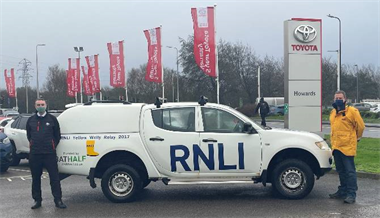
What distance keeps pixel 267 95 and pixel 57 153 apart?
185ft

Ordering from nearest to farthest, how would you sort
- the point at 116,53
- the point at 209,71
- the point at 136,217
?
the point at 136,217
the point at 209,71
the point at 116,53

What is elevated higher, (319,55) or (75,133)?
(319,55)

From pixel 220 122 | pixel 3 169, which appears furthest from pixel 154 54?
pixel 220 122

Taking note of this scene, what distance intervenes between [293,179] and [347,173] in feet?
3.09

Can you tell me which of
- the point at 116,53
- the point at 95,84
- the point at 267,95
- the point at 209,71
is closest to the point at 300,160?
the point at 209,71

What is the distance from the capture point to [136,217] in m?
6.97

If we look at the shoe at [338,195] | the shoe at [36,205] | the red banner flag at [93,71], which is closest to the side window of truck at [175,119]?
the shoe at [36,205]

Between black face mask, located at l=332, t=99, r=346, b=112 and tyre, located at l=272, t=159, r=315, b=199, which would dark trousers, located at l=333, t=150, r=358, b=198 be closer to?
tyre, located at l=272, t=159, r=315, b=199

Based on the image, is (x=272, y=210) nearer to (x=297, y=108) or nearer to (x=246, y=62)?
(x=297, y=108)

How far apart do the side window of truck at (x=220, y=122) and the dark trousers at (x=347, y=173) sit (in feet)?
6.15

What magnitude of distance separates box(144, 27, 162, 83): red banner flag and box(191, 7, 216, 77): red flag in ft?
28.9

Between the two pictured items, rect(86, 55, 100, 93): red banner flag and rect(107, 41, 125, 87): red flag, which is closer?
rect(107, 41, 125, 87): red flag

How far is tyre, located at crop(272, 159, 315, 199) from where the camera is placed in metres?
7.86

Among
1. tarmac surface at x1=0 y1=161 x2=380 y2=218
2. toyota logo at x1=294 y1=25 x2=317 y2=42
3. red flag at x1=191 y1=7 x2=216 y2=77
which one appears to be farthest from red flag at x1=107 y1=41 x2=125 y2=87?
tarmac surface at x1=0 y1=161 x2=380 y2=218
